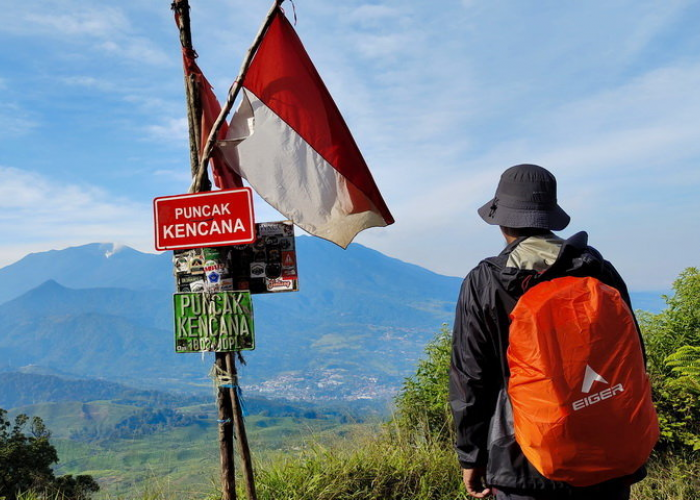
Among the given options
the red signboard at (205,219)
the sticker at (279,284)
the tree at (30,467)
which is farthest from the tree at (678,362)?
the tree at (30,467)

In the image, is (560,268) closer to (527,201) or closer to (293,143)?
(527,201)

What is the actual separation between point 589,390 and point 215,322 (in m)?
2.32

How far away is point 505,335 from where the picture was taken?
2172 millimetres

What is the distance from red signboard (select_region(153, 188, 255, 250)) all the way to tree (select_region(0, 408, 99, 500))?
2516mm

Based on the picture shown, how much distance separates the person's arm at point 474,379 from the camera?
221 cm

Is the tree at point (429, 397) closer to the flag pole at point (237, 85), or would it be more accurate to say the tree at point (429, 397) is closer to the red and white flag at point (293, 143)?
the red and white flag at point (293, 143)

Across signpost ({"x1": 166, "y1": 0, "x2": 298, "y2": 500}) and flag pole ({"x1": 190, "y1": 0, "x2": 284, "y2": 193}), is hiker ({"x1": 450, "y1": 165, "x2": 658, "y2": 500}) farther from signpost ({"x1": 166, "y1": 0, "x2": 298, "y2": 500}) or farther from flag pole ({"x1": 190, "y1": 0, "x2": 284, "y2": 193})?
flag pole ({"x1": 190, "y1": 0, "x2": 284, "y2": 193})

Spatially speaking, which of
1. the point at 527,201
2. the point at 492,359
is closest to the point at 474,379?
the point at 492,359

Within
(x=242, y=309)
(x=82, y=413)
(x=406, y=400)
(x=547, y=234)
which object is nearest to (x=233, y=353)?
(x=242, y=309)

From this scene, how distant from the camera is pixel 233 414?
3652mm

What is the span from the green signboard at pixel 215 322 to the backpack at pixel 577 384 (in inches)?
76.3

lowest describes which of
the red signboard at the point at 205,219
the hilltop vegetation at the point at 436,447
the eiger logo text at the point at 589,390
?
the hilltop vegetation at the point at 436,447

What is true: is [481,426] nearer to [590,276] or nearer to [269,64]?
[590,276]

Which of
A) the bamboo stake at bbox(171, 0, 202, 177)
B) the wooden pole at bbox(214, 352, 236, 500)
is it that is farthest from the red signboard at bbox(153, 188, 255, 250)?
the wooden pole at bbox(214, 352, 236, 500)
